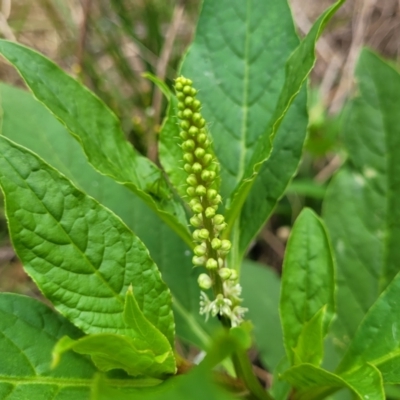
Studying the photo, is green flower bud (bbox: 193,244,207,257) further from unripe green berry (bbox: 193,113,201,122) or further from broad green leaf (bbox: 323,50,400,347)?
broad green leaf (bbox: 323,50,400,347)

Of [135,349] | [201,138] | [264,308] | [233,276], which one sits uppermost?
[201,138]

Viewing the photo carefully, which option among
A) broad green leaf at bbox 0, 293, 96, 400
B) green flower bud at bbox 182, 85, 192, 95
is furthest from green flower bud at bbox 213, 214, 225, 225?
broad green leaf at bbox 0, 293, 96, 400

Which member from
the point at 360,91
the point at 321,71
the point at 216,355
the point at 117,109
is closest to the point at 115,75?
the point at 117,109

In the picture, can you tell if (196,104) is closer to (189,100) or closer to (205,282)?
(189,100)

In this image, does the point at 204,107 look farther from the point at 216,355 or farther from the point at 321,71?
the point at 321,71

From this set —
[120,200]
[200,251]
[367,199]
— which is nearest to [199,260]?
[200,251]

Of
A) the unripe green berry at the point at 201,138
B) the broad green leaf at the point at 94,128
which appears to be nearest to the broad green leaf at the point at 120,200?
the broad green leaf at the point at 94,128
